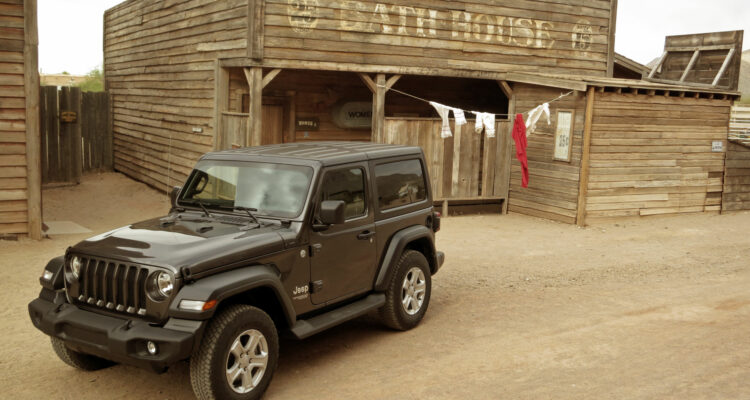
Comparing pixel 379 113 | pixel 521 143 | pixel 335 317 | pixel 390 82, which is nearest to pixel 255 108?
pixel 379 113

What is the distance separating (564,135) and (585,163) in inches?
29.9

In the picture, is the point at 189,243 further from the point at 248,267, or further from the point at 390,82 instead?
the point at 390,82

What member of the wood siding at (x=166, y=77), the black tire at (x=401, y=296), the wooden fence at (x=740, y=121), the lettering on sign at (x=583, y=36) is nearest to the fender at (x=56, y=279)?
the black tire at (x=401, y=296)

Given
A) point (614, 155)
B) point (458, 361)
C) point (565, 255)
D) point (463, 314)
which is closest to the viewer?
point (458, 361)

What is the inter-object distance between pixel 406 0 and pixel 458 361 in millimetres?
10116

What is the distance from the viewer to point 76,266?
18.2 feet

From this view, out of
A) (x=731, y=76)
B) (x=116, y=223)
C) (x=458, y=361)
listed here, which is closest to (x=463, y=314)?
(x=458, y=361)

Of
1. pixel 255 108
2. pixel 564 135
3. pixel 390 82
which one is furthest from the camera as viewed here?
pixel 390 82

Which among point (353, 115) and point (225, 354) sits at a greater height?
point (353, 115)

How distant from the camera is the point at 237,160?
6.57 m

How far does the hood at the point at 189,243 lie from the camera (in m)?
5.20

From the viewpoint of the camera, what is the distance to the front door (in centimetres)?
621

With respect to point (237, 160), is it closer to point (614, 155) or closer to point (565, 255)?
point (565, 255)

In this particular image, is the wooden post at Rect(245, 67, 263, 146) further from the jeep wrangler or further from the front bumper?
the front bumper
